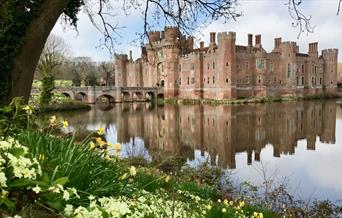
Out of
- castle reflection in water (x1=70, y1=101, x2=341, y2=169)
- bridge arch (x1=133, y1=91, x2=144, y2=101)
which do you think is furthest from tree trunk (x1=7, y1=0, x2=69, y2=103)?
bridge arch (x1=133, y1=91, x2=144, y2=101)

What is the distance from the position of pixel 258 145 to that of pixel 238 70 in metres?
37.5

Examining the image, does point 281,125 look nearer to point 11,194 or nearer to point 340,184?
point 340,184

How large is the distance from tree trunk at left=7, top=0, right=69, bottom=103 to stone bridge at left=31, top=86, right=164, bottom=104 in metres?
43.5

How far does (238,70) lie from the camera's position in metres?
56.1

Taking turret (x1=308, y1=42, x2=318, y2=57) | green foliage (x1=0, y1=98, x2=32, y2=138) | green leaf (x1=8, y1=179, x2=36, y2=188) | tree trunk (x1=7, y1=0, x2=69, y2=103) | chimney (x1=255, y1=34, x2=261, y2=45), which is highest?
chimney (x1=255, y1=34, x2=261, y2=45)

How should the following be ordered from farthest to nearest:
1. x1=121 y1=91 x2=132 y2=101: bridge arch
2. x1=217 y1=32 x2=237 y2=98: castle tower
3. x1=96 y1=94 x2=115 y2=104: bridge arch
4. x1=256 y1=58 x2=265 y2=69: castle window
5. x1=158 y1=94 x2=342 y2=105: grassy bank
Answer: x1=121 y1=91 x2=132 y2=101: bridge arch → x1=96 y1=94 x2=115 y2=104: bridge arch → x1=256 y1=58 x2=265 y2=69: castle window → x1=217 y1=32 x2=237 y2=98: castle tower → x1=158 y1=94 x2=342 y2=105: grassy bank

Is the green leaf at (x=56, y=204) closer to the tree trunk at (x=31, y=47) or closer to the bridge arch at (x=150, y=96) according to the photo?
the tree trunk at (x=31, y=47)

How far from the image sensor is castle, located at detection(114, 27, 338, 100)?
53.6 m

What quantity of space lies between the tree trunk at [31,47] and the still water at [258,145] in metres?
6.89

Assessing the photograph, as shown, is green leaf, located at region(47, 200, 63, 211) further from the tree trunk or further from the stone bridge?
the stone bridge

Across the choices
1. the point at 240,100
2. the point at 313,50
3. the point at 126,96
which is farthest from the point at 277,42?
the point at 126,96

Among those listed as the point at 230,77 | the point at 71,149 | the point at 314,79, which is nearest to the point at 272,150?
the point at 71,149

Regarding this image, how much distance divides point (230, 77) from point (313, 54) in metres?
24.1

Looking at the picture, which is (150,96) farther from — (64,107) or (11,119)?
(11,119)
